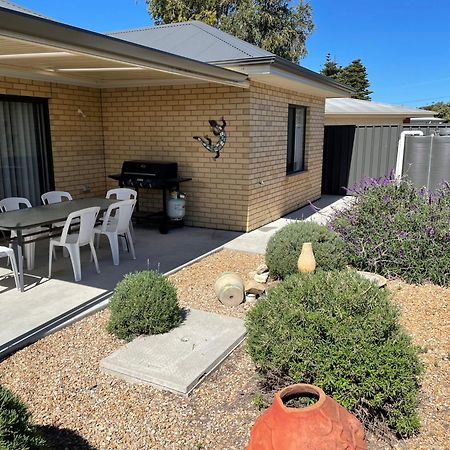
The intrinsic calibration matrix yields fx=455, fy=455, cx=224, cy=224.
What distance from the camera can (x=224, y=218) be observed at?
8.45 m

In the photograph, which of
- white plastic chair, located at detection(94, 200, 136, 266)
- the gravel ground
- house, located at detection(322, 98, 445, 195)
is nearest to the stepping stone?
→ the gravel ground

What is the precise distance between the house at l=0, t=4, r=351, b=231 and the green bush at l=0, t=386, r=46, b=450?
520 centimetres

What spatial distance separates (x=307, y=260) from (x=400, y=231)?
1.52 metres

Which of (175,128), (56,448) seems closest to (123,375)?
(56,448)

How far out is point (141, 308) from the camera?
3879mm

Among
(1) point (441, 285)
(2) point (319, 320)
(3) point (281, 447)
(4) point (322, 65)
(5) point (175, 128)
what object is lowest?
(1) point (441, 285)

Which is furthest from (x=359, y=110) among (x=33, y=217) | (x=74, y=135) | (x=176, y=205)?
(x=33, y=217)

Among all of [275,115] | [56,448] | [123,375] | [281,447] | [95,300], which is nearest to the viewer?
[281,447]

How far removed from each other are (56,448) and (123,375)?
797mm

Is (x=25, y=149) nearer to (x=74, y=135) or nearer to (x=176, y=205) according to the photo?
(x=74, y=135)

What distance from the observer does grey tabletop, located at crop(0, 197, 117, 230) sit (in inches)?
194

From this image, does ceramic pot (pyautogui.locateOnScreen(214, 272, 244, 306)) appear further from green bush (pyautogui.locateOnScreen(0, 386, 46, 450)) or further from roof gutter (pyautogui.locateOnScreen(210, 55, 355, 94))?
roof gutter (pyautogui.locateOnScreen(210, 55, 355, 94))

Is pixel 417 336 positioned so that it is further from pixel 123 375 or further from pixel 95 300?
pixel 95 300

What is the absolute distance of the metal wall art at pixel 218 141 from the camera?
805cm
